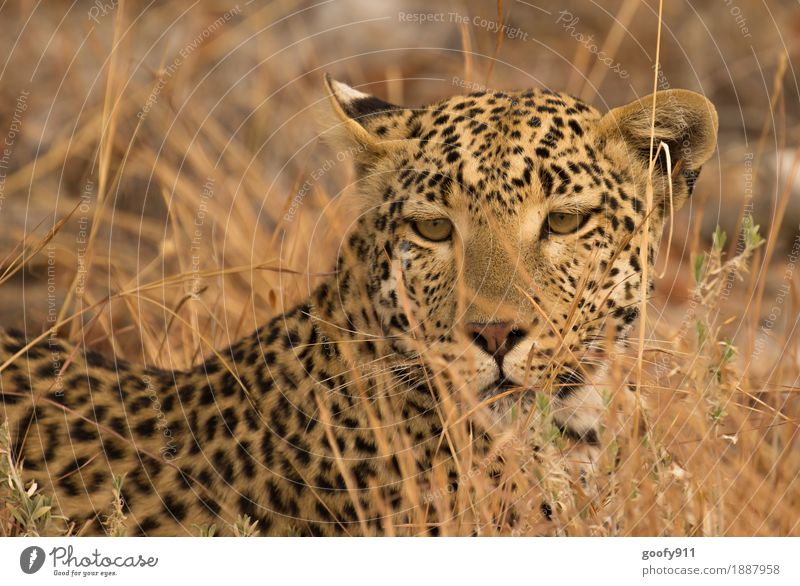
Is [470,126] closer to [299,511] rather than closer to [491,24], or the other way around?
[299,511]

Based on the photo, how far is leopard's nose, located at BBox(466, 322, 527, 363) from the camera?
3.28m

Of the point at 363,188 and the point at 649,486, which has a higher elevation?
the point at 363,188

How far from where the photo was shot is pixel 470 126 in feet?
12.0

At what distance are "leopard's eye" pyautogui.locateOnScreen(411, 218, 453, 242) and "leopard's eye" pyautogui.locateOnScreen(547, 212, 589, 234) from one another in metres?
0.33

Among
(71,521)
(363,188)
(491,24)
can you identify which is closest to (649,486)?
(363,188)

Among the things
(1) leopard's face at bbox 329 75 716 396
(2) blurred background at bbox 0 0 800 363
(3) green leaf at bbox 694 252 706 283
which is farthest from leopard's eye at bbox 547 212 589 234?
(2) blurred background at bbox 0 0 800 363

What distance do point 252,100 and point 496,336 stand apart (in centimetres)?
355

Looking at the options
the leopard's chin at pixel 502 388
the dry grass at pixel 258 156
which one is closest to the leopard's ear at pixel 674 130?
the dry grass at pixel 258 156

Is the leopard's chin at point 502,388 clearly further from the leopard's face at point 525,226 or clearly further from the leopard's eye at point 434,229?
the leopard's eye at point 434,229
